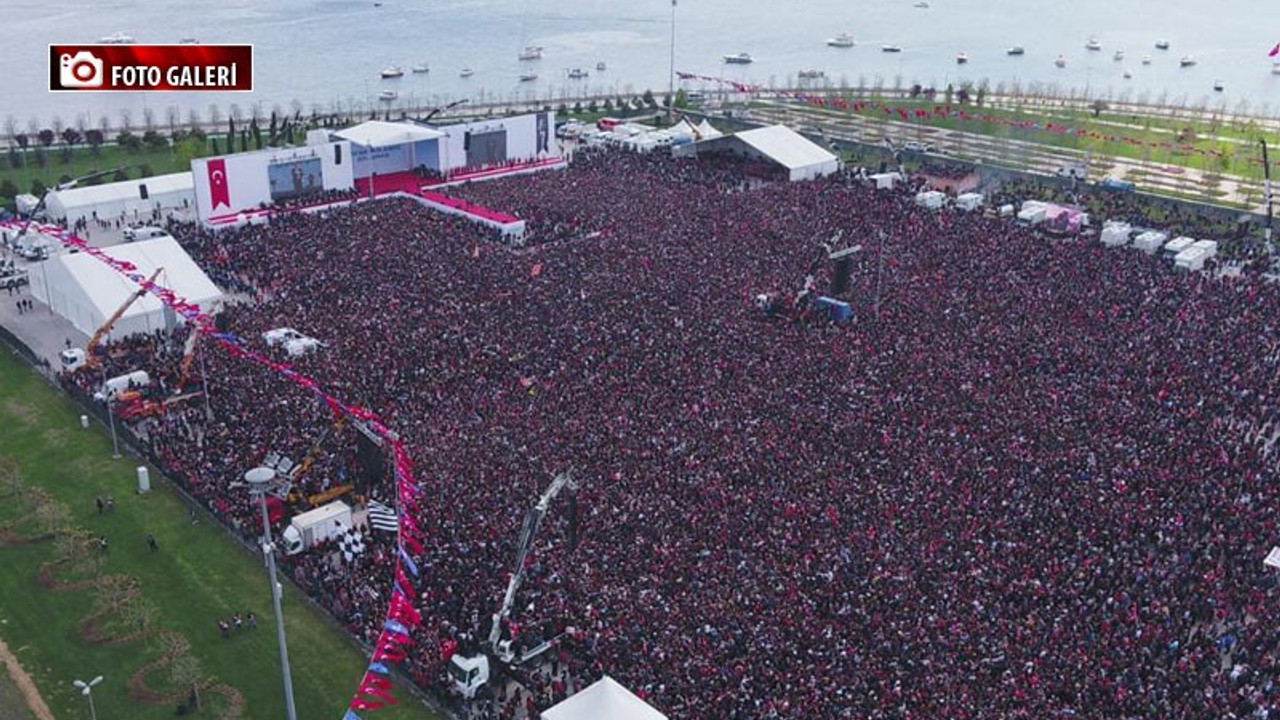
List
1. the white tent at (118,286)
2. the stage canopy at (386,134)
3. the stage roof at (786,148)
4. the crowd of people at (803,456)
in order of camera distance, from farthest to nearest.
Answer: the stage roof at (786,148) → the stage canopy at (386,134) → the white tent at (118,286) → the crowd of people at (803,456)

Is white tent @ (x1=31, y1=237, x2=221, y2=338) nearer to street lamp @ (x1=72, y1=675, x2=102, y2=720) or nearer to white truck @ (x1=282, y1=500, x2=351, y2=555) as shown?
white truck @ (x1=282, y1=500, x2=351, y2=555)

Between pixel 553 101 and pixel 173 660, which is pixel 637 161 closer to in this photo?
pixel 553 101

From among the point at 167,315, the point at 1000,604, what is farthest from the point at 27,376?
the point at 1000,604

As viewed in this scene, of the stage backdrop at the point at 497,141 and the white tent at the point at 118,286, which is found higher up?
the stage backdrop at the point at 497,141

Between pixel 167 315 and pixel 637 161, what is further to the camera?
pixel 637 161

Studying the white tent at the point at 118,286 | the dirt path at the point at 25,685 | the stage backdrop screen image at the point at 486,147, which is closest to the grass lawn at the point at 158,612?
the dirt path at the point at 25,685

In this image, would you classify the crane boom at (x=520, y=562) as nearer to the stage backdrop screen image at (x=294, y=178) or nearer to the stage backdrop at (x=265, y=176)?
the stage backdrop at (x=265, y=176)

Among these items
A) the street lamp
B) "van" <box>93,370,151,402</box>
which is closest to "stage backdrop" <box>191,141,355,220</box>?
"van" <box>93,370,151,402</box>

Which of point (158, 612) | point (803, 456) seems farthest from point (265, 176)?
point (803, 456)
